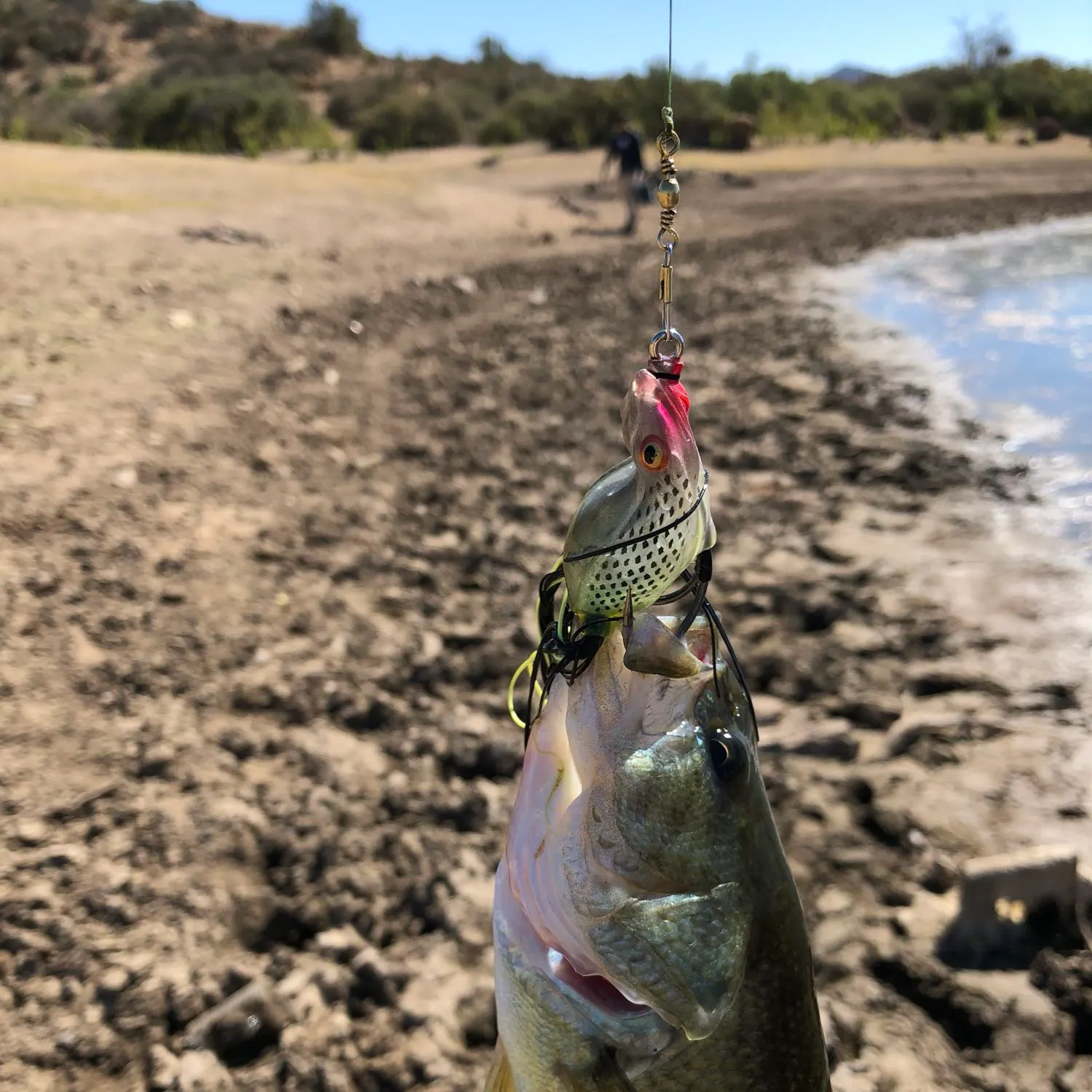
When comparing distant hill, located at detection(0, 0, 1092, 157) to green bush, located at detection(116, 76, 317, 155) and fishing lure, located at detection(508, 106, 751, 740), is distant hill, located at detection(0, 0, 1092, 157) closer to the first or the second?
green bush, located at detection(116, 76, 317, 155)

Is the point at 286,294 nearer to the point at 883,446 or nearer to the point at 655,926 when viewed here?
the point at 883,446

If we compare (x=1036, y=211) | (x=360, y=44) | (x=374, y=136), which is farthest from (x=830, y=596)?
(x=360, y=44)

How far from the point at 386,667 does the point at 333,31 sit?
4999 centimetres

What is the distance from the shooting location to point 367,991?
8.75 ft

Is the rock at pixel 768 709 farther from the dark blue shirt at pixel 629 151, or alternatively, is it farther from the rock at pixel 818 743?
the dark blue shirt at pixel 629 151

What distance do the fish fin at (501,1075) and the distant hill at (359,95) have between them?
82.8ft

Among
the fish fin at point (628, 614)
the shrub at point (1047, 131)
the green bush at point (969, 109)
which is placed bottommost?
the fish fin at point (628, 614)

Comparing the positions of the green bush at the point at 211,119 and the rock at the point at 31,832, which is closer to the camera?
the rock at the point at 31,832

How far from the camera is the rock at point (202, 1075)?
7.82ft

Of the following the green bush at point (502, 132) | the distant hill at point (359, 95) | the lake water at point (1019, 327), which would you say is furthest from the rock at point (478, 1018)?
the green bush at point (502, 132)

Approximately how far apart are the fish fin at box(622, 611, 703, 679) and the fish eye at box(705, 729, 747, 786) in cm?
11

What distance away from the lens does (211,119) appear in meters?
27.0

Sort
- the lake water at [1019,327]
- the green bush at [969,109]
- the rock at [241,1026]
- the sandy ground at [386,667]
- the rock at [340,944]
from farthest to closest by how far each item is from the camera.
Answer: the green bush at [969,109], the lake water at [1019,327], the rock at [340,944], the sandy ground at [386,667], the rock at [241,1026]

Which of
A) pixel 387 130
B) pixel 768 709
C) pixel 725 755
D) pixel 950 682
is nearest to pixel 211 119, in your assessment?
pixel 387 130
